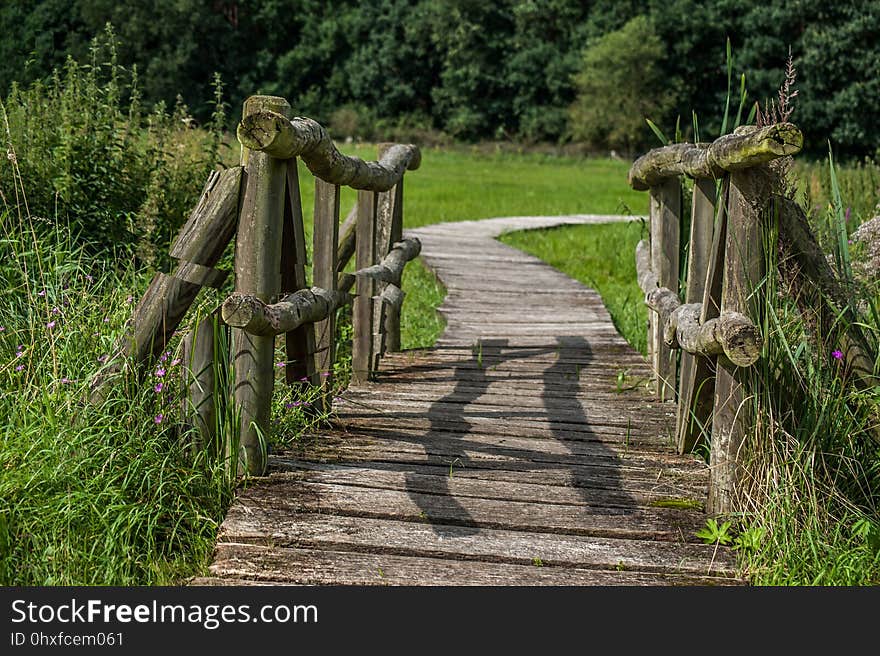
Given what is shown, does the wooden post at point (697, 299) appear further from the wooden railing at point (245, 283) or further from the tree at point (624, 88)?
the tree at point (624, 88)

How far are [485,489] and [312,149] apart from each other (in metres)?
1.45

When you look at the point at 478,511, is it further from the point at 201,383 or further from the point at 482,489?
the point at 201,383

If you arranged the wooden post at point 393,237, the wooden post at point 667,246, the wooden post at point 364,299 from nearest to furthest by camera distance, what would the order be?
the wooden post at point 667,246 < the wooden post at point 364,299 < the wooden post at point 393,237

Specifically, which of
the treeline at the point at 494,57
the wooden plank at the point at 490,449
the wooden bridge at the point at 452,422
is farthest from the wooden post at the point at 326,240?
the treeline at the point at 494,57

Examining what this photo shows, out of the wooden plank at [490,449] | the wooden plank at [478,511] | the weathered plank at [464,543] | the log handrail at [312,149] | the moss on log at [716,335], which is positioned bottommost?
the weathered plank at [464,543]

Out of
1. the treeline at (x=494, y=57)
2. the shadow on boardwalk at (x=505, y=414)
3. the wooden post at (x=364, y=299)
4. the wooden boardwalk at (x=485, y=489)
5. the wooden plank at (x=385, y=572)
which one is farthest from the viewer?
the treeline at (x=494, y=57)

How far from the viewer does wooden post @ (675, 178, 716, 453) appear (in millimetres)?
3988

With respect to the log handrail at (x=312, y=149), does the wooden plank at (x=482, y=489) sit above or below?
below

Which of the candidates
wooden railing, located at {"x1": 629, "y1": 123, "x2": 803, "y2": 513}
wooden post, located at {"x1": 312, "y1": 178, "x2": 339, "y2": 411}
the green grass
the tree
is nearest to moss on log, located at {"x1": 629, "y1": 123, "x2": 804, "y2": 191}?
wooden railing, located at {"x1": 629, "y1": 123, "x2": 803, "y2": 513}

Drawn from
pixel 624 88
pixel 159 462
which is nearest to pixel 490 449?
pixel 159 462

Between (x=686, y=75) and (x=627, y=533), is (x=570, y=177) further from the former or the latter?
(x=627, y=533)

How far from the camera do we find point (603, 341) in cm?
646

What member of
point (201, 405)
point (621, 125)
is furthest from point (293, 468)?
point (621, 125)

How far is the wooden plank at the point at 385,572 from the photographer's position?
9.65 feet
